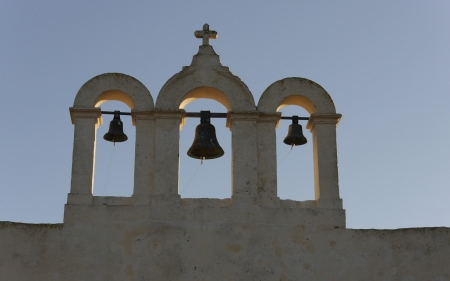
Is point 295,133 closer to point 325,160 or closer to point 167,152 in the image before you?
point 325,160

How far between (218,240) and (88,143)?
216 centimetres

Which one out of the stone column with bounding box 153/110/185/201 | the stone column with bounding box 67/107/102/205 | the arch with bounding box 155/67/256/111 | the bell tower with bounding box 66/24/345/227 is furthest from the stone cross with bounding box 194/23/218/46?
the stone column with bounding box 67/107/102/205

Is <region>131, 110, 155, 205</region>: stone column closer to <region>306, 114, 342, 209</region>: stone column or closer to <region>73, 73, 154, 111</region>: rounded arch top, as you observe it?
<region>73, 73, 154, 111</region>: rounded arch top

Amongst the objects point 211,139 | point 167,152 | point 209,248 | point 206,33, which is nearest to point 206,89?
point 211,139

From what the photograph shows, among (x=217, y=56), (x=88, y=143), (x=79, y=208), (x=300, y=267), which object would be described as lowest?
(x=300, y=267)

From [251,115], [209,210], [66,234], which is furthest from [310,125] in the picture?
[66,234]

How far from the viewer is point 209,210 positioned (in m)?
11.7

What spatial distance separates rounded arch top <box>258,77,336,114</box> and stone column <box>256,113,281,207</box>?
0.71 ft

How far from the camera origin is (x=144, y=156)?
12.0 metres

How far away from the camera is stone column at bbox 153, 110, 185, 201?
11.9 m

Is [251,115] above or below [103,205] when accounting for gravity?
above

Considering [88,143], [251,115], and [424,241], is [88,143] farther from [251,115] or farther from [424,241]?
[424,241]

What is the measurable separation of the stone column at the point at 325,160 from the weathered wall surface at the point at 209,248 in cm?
31

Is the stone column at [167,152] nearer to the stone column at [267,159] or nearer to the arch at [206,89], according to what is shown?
the arch at [206,89]
